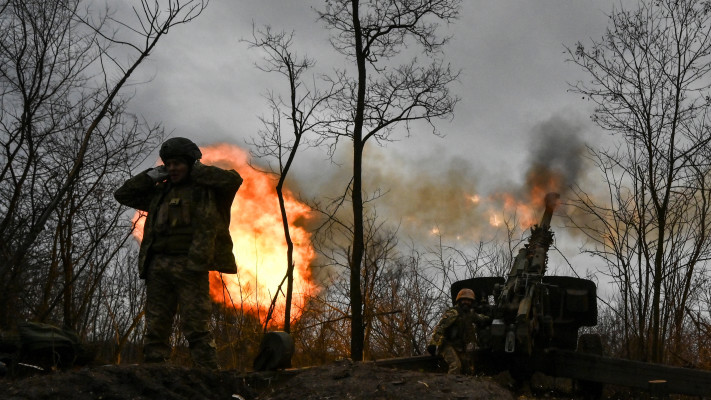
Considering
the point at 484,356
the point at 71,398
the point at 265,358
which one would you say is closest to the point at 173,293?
the point at 265,358

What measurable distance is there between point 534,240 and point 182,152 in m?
5.57

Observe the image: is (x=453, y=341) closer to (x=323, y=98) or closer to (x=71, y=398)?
(x=71, y=398)

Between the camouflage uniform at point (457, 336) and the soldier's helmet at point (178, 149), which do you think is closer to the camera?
the soldier's helmet at point (178, 149)

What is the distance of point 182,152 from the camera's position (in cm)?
671

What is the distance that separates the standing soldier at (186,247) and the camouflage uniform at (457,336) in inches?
125

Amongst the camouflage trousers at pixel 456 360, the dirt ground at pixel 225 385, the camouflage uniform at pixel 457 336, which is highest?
the camouflage uniform at pixel 457 336

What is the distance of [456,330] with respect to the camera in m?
9.04

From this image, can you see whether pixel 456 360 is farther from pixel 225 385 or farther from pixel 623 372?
pixel 225 385

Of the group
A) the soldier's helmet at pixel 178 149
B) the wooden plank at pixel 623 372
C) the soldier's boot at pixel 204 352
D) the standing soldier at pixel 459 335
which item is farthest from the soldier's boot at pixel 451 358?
the soldier's helmet at pixel 178 149

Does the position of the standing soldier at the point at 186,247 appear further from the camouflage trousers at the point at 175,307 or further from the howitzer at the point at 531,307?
the howitzer at the point at 531,307

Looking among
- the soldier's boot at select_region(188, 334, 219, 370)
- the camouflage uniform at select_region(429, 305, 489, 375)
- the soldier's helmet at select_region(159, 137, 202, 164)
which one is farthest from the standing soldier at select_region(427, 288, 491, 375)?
the soldier's helmet at select_region(159, 137, 202, 164)

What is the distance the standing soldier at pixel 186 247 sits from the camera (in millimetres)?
6496

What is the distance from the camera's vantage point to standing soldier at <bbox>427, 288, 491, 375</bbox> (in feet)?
29.3

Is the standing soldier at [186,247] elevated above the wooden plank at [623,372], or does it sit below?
above
